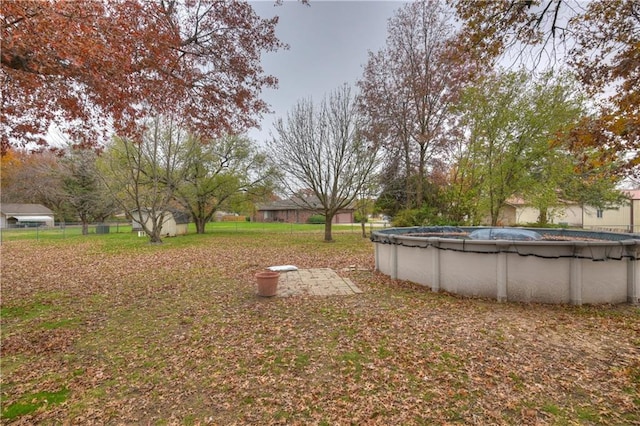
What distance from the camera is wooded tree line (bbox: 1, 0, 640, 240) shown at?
166 inches

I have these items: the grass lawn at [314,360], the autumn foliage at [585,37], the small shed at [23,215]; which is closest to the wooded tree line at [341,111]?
the autumn foliage at [585,37]

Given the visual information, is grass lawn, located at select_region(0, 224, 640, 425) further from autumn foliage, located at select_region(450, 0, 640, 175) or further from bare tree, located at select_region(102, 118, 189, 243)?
bare tree, located at select_region(102, 118, 189, 243)

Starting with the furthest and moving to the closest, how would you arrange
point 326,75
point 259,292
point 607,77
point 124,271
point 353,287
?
point 326,75 → point 124,271 → point 353,287 → point 259,292 → point 607,77

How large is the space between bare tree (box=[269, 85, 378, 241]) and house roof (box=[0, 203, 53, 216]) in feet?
137

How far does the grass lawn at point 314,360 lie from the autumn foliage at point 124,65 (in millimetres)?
3630

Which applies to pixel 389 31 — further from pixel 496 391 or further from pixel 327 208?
pixel 496 391

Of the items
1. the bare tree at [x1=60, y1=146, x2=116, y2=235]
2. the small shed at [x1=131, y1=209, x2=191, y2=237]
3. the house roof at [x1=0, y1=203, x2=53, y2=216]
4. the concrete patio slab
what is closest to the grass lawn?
the concrete patio slab

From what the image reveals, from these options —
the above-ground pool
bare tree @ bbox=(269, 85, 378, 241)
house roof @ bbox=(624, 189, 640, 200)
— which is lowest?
the above-ground pool

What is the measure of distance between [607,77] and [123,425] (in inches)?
313

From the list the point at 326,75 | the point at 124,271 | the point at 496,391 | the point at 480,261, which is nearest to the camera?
the point at 496,391

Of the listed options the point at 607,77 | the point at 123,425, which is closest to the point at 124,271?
the point at 123,425

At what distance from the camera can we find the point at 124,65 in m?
4.17

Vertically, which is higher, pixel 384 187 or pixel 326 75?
pixel 326 75

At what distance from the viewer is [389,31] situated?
660 inches
